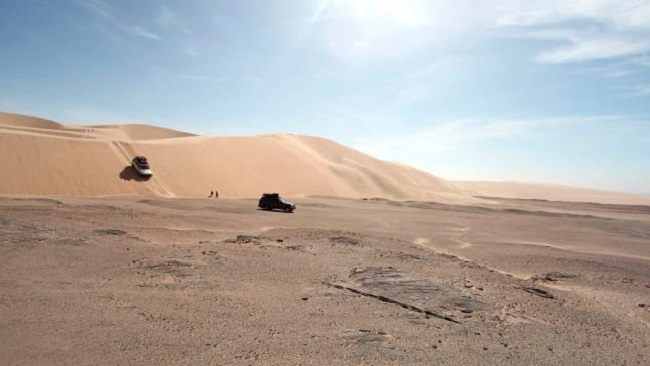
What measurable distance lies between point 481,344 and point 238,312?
399 centimetres

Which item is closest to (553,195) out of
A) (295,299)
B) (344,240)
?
(344,240)

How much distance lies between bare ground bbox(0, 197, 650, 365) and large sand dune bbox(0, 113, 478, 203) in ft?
66.1

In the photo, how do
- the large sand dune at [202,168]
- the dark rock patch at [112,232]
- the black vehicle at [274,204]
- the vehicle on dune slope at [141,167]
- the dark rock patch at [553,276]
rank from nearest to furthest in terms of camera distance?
the dark rock patch at [553,276] < the dark rock patch at [112,232] < the black vehicle at [274,204] < the large sand dune at [202,168] < the vehicle on dune slope at [141,167]

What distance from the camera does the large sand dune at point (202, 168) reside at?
119 feet

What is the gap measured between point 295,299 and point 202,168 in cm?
3925

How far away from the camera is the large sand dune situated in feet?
119

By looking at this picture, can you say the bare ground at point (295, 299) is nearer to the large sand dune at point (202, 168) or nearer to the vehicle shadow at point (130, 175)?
the large sand dune at point (202, 168)

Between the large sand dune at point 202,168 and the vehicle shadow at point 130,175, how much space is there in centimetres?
15

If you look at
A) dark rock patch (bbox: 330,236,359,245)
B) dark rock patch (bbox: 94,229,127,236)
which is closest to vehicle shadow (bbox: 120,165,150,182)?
dark rock patch (bbox: 94,229,127,236)

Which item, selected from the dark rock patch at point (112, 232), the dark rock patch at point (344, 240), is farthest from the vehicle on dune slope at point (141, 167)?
the dark rock patch at point (344, 240)

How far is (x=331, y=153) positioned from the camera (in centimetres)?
7294

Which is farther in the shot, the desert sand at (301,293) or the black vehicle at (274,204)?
the black vehicle at (274,204)

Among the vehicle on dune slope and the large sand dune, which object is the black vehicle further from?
the vehicle on dune slope

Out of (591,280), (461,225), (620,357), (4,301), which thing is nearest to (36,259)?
(4,301)
